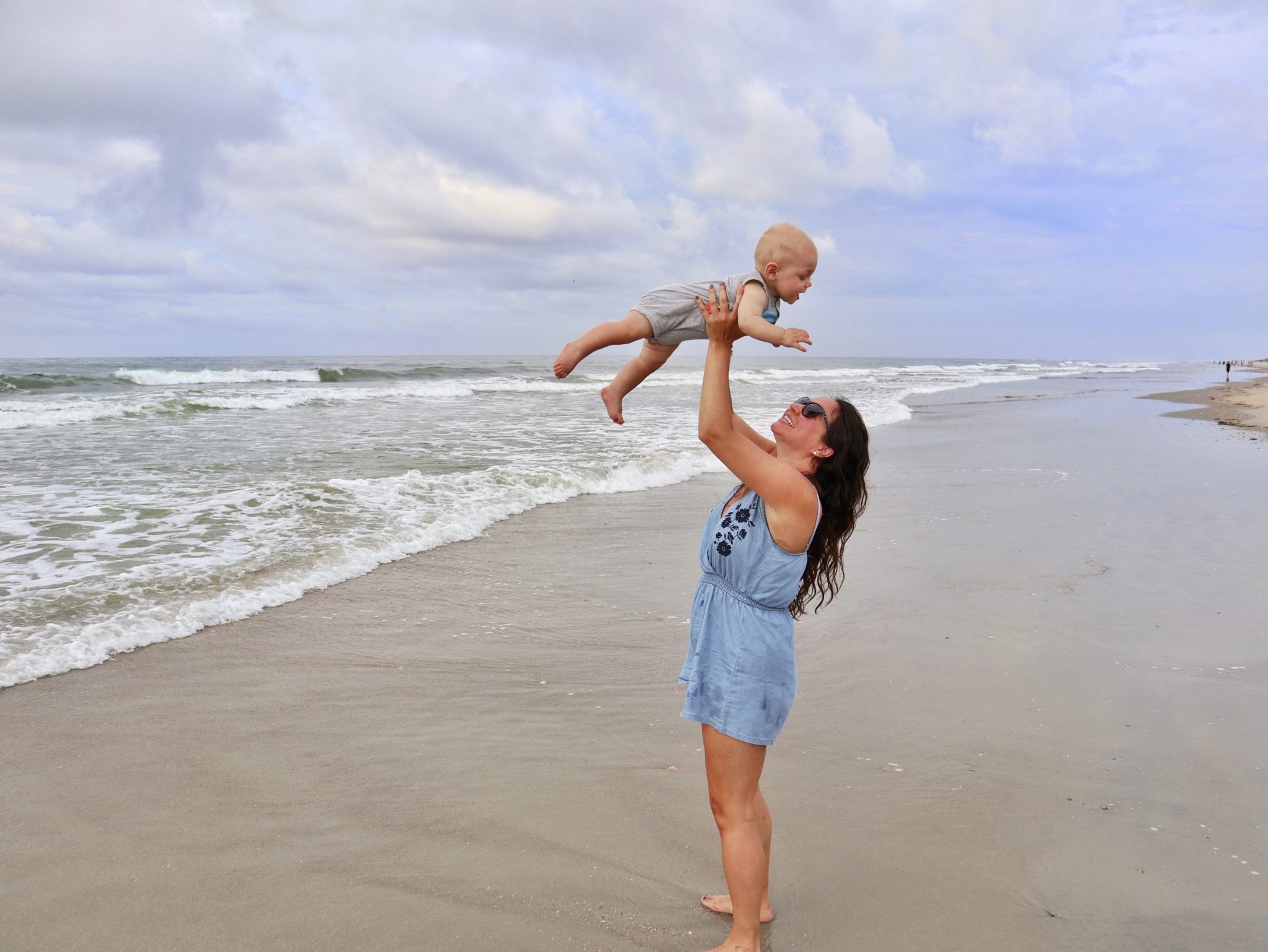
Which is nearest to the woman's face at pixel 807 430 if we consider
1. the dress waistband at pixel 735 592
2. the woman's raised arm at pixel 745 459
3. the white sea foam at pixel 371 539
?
the woman's raised arm at pixel 745 459

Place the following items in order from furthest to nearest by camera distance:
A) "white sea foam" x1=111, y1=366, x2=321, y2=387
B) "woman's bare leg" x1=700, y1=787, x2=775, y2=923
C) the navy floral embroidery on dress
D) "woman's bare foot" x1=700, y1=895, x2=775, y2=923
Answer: "white sea foam" x1=111, y1=366, x2=321, y2=387 → "woman's bare foot" x1=700, y1=895, x2=775, y2=923 → "woman's bare leg" x1=700, y1=787, x2=775, y2=923 → the navy floral embroidery on dress

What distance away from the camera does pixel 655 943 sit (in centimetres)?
275

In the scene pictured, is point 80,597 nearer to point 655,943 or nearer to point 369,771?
point 369,771

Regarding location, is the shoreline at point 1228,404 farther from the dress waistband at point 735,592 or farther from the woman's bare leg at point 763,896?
the dress waistband at point 735,592

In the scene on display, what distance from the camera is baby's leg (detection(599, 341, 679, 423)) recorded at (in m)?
3.37

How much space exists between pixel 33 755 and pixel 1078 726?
193 inches

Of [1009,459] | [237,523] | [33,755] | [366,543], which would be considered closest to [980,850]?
[33,755]

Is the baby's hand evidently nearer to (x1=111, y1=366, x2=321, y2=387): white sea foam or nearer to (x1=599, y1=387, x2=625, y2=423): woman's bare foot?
(x1=599, y1=387, x2=625, y2=423): woman's bare foot

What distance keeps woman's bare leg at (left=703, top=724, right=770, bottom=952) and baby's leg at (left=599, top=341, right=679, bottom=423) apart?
1318 mm

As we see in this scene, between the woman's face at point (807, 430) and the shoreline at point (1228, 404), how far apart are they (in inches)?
723

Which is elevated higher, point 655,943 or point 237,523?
point 237,523

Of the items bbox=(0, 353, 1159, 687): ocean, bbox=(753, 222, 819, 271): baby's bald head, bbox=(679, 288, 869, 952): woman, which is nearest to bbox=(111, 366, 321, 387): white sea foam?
bbox=(0, 353, 1159, 687): ocean

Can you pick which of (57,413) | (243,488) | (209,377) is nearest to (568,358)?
(243,488)

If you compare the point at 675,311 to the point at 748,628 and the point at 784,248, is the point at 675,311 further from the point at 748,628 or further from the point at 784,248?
the point at 748,628
